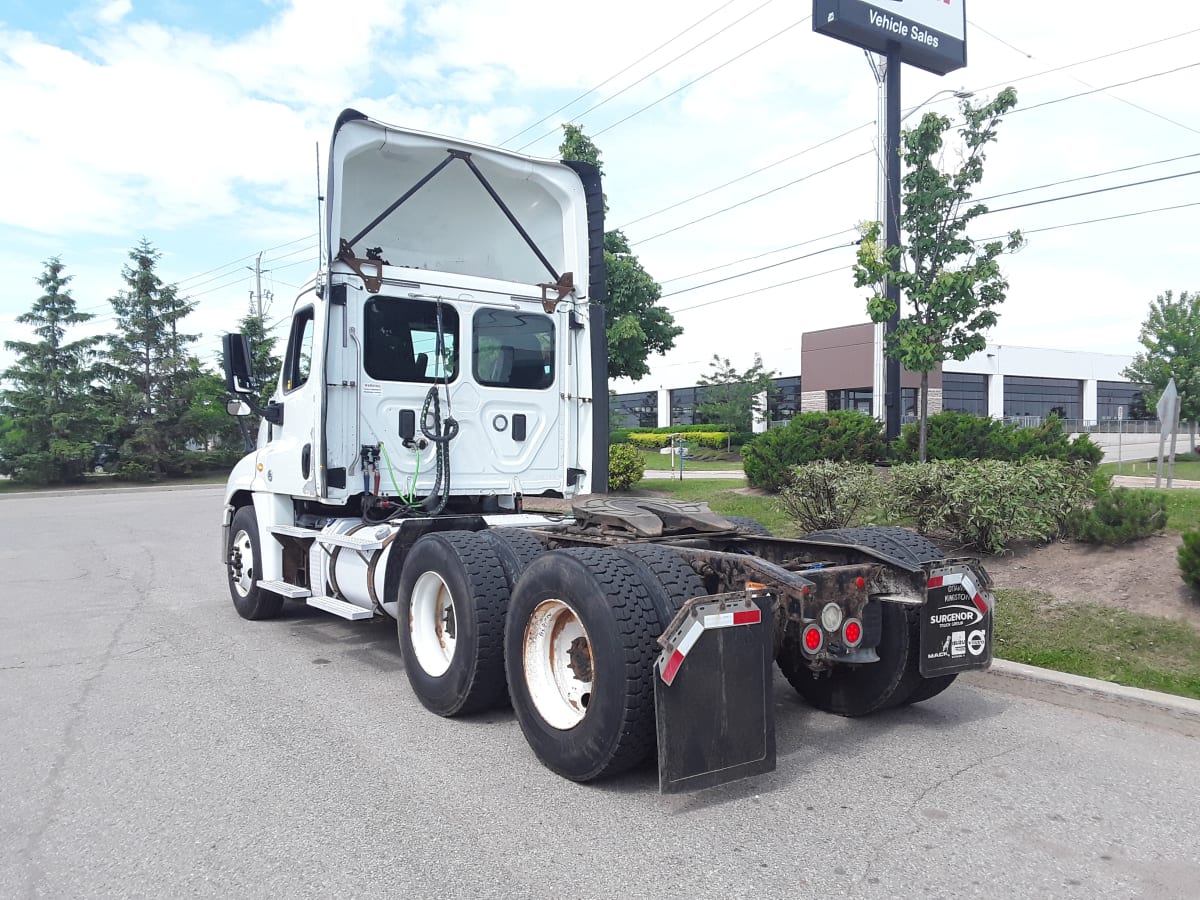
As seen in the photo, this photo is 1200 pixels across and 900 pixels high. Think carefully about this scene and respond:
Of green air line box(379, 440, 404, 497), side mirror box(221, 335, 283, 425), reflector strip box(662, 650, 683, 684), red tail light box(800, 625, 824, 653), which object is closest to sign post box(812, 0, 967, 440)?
green air line box(379, 440, 404, 497)

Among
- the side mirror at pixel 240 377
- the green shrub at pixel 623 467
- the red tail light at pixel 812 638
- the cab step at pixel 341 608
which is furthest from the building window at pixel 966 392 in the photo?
the red tail light at pixel 812 638

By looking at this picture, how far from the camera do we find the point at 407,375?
7.06 m

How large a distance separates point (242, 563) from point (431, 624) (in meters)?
3.60

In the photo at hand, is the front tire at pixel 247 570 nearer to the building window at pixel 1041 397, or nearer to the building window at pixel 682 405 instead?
the building window at pixel 1041 397

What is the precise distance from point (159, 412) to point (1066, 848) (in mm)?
38105

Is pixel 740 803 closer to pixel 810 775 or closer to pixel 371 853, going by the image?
pixel 810 775

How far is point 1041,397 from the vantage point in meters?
50.6

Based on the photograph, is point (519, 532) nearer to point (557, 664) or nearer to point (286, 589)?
point (557, 664)

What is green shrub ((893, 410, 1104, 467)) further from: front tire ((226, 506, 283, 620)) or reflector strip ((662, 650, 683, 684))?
front tire ((226, 506, 283, 620))

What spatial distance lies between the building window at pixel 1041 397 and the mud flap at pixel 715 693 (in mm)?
47890

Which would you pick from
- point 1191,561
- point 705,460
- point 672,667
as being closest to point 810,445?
point 1191,561

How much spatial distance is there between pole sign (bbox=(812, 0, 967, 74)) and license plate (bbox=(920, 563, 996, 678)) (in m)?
14.5

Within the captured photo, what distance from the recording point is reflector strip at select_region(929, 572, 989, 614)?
4.53 metres

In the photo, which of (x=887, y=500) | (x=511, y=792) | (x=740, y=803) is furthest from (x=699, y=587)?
(x=887, y=500)
